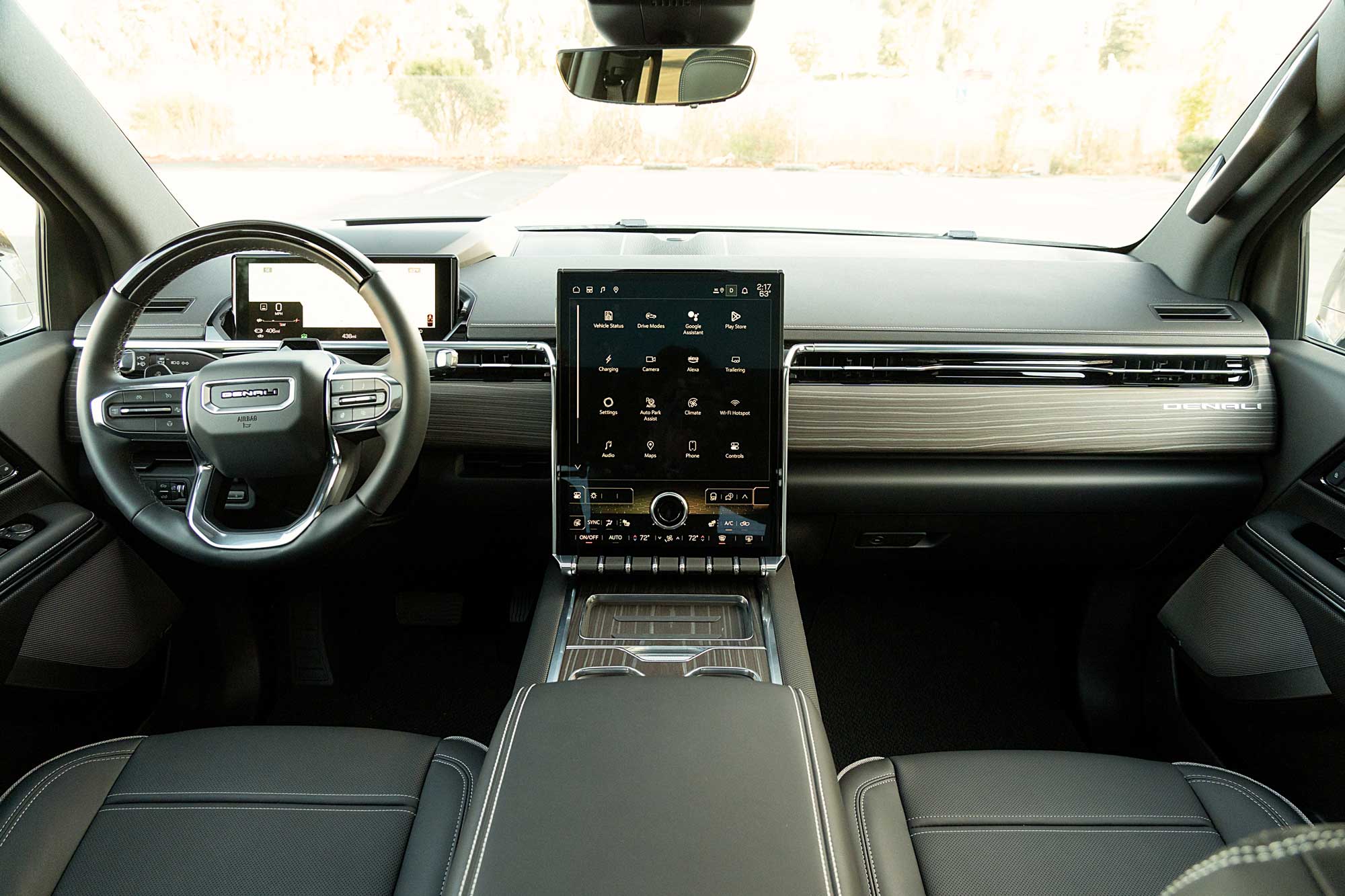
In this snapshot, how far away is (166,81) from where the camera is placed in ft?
9.52

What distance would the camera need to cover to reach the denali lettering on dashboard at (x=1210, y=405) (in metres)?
2.15

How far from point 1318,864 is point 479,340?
1900mm

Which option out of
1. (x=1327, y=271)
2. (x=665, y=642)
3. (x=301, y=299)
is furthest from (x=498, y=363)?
(x=1327, y=271)

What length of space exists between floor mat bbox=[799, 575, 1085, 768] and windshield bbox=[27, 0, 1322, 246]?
3.81 feet

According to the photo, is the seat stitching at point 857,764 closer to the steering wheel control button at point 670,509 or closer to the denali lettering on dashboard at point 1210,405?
the steering wheel control button at point 670,509

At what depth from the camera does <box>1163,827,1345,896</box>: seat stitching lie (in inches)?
18.2

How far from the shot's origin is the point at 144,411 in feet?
5.23

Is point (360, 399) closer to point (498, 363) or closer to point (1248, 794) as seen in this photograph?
point (498, 363)

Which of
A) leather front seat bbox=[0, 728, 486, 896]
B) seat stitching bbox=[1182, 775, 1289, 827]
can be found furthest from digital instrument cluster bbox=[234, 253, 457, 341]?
seat stitching bbox=[1182, 775, 1289, 827]

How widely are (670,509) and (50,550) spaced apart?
130 centimetres

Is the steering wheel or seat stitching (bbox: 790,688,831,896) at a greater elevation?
the steering wheel

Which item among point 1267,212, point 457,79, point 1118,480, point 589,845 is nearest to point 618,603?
point 589,845

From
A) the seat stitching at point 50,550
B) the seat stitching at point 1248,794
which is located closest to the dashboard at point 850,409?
the seat stitching at point 50,550

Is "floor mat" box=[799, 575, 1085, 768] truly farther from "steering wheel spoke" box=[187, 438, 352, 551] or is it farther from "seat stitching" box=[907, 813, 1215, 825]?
"steering wheel spoke" box=[187, 438, 352, 551]
